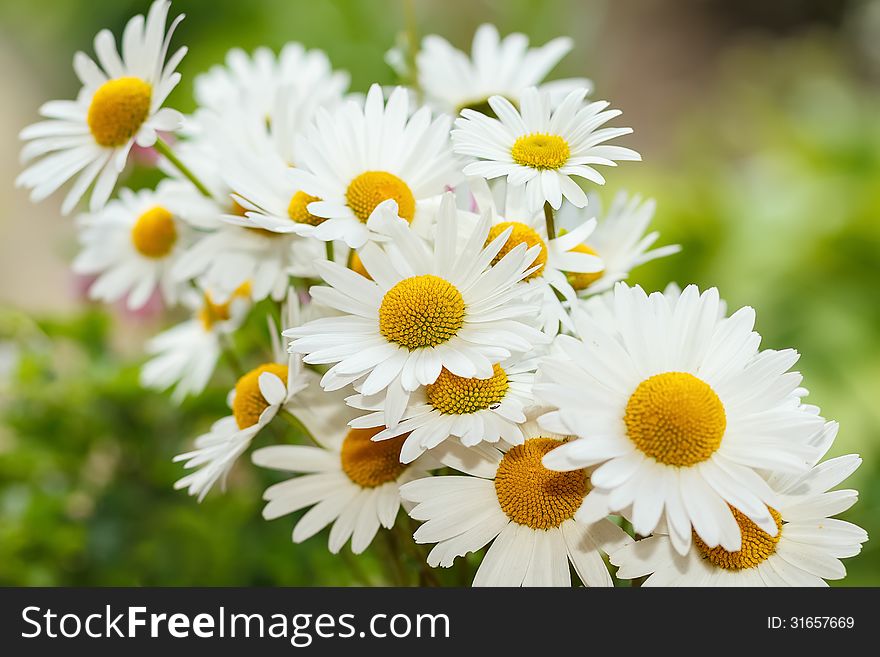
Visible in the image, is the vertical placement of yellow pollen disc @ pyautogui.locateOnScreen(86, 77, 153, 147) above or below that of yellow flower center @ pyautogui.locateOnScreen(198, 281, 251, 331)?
above

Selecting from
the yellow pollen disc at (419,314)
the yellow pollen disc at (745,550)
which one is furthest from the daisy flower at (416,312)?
the yellow pollen disc at (745,550)

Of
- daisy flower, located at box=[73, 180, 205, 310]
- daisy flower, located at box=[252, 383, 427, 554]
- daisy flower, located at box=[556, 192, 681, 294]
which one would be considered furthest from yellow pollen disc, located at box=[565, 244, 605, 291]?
daisy flower, located at box=[73, 180, 205, 310]

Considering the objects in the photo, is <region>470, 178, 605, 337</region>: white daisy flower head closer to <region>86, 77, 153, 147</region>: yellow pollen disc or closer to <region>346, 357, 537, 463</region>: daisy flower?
<region>346, 357, 537, 463</region>: daisy flower

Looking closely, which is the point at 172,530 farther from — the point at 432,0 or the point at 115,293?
the point at 432,0

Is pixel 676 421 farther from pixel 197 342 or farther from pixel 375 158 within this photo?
pixel 197 342

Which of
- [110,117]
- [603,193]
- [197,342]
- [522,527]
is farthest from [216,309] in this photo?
[603,193]

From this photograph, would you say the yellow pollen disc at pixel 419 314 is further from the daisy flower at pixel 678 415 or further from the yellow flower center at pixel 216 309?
the yellow flower center at pixel 216 309
